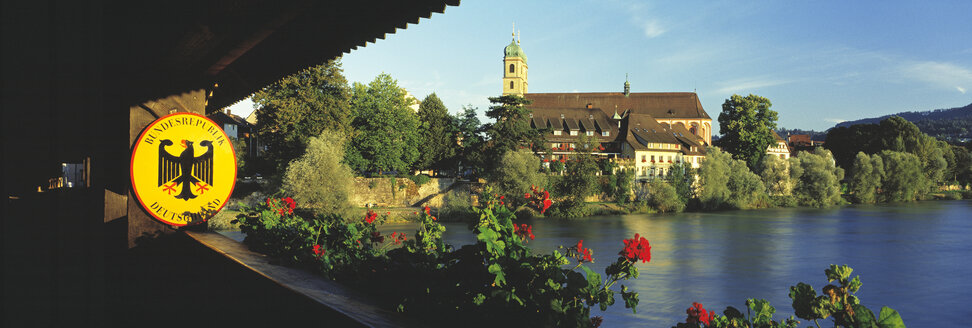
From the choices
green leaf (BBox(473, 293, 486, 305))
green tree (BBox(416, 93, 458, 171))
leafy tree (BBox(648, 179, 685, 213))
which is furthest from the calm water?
green leaf (BBox(473, 293, 486, 305))

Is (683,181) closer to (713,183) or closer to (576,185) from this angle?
(713,183)

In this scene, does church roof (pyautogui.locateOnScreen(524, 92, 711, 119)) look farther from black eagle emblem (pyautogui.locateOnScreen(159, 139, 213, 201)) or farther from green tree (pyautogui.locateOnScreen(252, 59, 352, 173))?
black eagle emblem (pyautogui.locateOnScreen(159, 139, 213, 201))

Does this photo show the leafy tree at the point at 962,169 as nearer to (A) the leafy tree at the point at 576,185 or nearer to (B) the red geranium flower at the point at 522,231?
(A) the leafy tree at the point at 576,185

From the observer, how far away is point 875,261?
29.0 m

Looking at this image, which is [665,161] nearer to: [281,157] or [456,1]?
[281,157]

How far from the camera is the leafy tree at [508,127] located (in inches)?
1951

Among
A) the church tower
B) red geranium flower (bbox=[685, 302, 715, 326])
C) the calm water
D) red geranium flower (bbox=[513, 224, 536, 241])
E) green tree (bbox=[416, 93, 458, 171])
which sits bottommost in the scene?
the calm water

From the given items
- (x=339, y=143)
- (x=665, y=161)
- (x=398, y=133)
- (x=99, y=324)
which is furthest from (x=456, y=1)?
(x=665, y=161)

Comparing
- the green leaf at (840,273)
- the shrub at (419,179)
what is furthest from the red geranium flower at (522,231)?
the shrub at (419,179)

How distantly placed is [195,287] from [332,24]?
1644mm

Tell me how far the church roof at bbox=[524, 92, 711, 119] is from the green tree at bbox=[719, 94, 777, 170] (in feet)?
89.6

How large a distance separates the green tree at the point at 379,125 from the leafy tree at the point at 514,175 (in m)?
6.97

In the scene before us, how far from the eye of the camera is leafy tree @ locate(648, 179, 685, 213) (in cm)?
4972

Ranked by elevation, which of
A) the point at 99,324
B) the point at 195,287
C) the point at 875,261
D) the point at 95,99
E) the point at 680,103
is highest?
Answer: the point at 680,103
